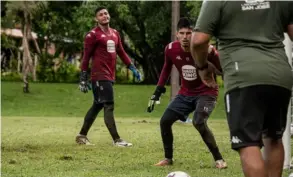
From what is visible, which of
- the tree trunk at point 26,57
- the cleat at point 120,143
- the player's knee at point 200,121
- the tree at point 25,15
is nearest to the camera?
the player's knee at point 200,121

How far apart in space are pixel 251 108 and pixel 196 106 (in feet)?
11.6

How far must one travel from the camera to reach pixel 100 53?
1091 centimetres

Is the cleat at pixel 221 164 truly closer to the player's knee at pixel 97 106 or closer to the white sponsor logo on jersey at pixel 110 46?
the player's knee at pixel 97 106

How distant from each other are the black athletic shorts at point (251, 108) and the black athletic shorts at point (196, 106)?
130 inches

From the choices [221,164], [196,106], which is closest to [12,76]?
[196,106]

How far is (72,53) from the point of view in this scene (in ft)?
145

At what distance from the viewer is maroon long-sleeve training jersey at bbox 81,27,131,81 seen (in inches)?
427

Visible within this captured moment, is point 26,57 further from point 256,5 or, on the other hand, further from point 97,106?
point 256,5

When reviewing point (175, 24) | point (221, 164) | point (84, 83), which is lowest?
point (221, 164)

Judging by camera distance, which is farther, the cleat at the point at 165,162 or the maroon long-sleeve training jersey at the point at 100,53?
the maroon long-sleeve training jersey at the point at 100,53

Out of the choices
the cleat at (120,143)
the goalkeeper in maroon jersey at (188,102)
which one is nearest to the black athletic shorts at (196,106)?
the goalkeeper in maroon jersey at (188,102)

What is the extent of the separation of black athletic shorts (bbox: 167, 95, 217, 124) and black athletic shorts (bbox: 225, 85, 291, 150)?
3311mm

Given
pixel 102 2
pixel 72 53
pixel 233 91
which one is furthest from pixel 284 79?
pixel 72 53

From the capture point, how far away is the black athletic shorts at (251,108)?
4.81m
